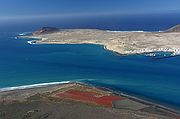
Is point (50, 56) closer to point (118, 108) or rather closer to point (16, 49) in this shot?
point (16, 49)

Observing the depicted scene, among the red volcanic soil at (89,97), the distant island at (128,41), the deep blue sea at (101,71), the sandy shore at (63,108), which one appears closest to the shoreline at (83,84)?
the sandy shore at (63,108)

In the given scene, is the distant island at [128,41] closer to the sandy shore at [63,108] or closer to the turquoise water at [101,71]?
the turquoise water at [101,71]

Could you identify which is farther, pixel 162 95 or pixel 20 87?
pixel 20 87

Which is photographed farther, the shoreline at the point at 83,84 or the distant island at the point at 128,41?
the distant island at the point at 128,41

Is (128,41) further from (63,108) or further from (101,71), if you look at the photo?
(63,108)

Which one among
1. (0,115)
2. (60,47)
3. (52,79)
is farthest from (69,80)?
(60,47)

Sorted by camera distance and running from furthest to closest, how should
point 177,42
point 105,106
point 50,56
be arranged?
1. point 177,42
2. point 50,56
3. point 105,106

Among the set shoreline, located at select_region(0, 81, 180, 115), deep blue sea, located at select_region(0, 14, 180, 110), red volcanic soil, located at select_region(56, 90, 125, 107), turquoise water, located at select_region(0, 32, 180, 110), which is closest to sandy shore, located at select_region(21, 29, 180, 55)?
turquoise water, located at select_region(0, 32, 180, 110)
